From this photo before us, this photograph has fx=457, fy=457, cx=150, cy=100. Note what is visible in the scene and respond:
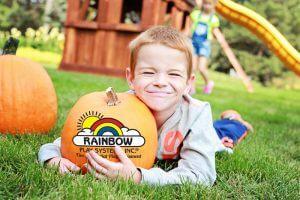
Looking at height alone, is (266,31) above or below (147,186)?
above

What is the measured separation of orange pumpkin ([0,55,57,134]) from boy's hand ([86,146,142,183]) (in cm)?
112

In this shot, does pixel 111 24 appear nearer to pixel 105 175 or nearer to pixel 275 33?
pixel 275 33

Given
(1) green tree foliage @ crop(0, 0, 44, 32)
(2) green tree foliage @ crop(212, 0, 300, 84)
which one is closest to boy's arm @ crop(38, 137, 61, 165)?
(1) green tree foliage @ crop(0, 0, 44, 32)

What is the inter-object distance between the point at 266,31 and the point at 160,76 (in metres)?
3.55

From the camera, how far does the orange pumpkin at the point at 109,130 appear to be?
2.25 m

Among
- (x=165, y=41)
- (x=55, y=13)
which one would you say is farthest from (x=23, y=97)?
(x=55, y=13)

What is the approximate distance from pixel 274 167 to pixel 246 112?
11.6 ft

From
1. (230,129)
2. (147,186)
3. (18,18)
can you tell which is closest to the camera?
(147,186)

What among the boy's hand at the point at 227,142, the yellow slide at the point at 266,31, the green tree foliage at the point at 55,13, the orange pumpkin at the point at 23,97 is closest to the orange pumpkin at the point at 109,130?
the orange pumpkin at the point at 23,97

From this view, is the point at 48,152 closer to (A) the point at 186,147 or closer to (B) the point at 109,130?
(B) the point at 109,130

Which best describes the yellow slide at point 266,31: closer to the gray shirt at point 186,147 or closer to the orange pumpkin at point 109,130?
the gray shirt at point 186,147

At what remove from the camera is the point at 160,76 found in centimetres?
240

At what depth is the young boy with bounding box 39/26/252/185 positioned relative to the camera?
7.72 ft

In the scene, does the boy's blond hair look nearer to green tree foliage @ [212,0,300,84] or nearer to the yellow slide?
the yellow slide
